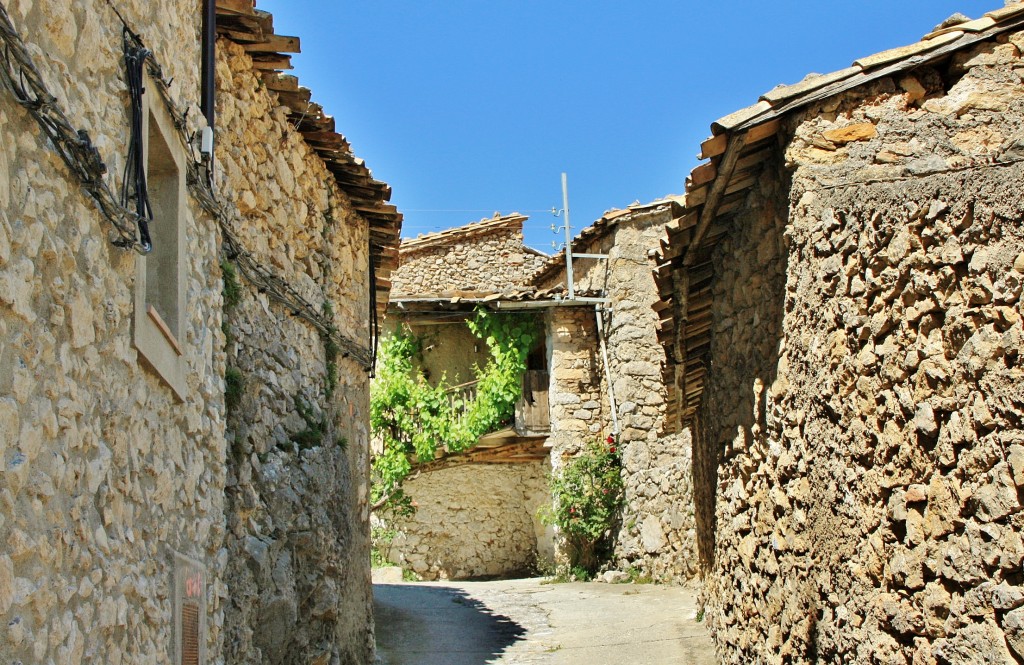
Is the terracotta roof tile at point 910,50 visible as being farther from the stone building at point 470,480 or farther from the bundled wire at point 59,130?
the stone building at point 470,480

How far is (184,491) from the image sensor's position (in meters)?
5.31

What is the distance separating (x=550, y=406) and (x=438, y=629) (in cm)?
701

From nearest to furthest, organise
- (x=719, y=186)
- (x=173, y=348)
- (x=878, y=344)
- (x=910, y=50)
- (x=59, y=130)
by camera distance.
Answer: (x=59, y=130), (x=173, y=348), (x=878, y=344), (x=910, y=50), (x=719, y=186)

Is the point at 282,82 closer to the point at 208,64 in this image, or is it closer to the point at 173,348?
the point at 208,64

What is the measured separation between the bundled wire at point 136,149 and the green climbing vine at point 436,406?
1387 centimetres

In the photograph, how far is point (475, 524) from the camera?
19.0m

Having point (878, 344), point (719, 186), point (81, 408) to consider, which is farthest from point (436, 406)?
point (81, 408)

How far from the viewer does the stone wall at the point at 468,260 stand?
22000mm

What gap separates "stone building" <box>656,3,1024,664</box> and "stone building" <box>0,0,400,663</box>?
9.11ft

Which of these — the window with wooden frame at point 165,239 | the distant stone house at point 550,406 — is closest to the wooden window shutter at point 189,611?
the window with wooden frame at point 165,239

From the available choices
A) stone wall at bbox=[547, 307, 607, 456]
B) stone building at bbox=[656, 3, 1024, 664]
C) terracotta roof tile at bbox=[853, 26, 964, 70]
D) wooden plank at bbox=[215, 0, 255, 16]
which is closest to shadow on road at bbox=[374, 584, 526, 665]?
stone building at bbox=[656, 3, 1024, 664]

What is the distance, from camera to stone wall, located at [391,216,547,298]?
72.2 feet

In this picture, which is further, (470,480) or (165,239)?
(470,480)

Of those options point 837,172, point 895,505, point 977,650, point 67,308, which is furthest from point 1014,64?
point 67,308
